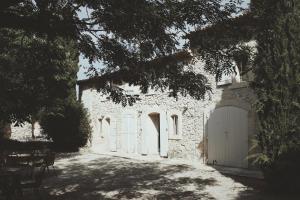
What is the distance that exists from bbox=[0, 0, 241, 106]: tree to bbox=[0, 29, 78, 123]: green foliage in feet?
2.44

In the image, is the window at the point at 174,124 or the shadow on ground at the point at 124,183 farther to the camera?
the window at the point at 174,124

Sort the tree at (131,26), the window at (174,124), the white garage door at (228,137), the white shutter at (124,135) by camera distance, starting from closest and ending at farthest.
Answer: the tree at (131,26), the white garage door at (228,137), the window at (174,124), the white shutter at (124,135)

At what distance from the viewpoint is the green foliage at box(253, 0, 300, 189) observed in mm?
8844

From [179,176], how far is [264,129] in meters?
3.40

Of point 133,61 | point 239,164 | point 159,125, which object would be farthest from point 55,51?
point 159,125

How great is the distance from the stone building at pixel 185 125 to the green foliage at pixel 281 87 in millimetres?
1808

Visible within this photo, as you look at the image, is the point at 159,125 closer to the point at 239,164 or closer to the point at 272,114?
the point at 239,164

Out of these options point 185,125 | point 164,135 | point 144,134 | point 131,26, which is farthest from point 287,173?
point 144,134

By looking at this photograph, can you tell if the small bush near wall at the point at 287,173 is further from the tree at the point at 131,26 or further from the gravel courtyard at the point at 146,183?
the tree at the point at 131,26

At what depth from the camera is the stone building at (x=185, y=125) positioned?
41.0ft

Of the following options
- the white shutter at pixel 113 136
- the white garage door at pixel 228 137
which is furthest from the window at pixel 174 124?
the white shutter at pixel 113 136

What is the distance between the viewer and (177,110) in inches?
626

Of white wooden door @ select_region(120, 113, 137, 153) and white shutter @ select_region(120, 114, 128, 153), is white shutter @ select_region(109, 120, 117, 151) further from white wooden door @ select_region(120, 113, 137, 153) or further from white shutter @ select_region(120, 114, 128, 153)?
white wooden door @ select_region(120, 113, 137, 153)

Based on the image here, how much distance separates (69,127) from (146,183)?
1238 centimetres
